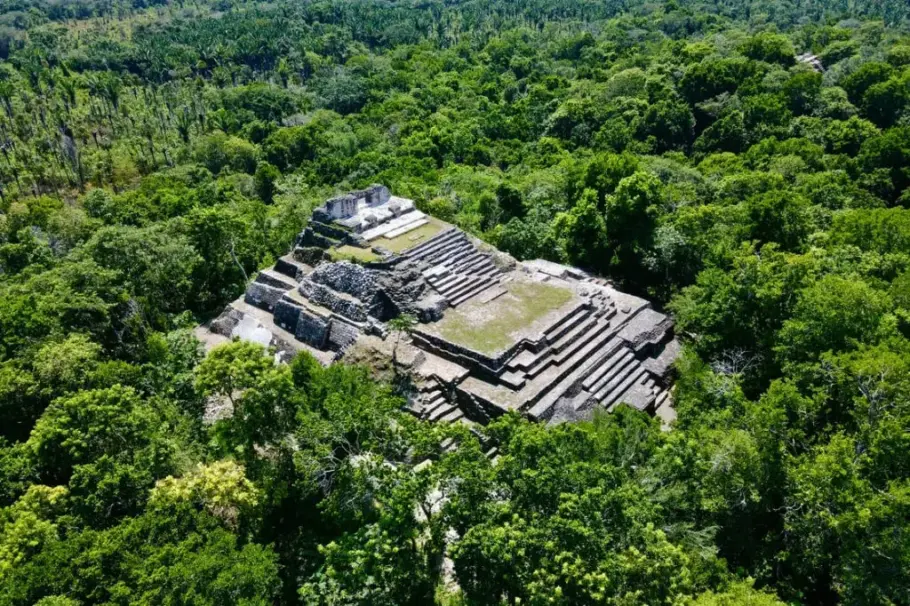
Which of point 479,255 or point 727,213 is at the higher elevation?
point 727,213

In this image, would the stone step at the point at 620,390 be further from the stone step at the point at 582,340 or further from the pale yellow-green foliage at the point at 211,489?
the pale yellow-green foliage at the point at 211,489

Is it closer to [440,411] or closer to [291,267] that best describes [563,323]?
[440,411]

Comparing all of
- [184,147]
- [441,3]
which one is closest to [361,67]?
[184,147]

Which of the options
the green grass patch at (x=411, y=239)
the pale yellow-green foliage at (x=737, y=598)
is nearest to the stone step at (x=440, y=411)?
the green grass patch at (x=411, y=239)

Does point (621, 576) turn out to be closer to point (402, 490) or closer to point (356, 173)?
point (402, 490)

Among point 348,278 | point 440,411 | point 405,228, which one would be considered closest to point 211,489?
point 440,411

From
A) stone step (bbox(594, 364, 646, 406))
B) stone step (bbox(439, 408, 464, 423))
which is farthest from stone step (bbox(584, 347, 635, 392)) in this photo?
stone step (bbox(439, 408, 464, 423))
